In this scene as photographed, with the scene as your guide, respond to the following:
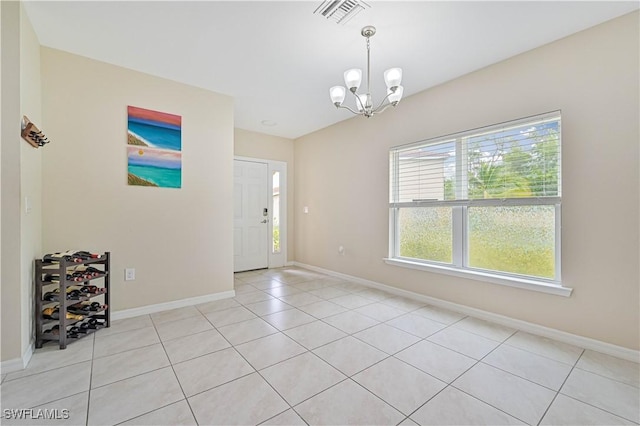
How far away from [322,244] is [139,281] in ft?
9.27

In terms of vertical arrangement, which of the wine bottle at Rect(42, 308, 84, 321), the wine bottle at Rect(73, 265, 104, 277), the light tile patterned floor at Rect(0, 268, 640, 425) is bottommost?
the light tile patterned floor at Rect(0, 268, 640, 425)

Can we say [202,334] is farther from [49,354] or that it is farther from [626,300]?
[626,300]

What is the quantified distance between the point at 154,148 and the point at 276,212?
2722 mm

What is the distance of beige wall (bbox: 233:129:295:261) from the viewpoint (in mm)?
5023

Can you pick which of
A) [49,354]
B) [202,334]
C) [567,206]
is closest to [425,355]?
[567,206]

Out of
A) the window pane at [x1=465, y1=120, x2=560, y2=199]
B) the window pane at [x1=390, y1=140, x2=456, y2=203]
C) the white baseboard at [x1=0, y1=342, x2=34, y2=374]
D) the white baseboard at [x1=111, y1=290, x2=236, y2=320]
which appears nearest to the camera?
the white baseboard at [x1=0, y1=342, x2=34, y2=374]

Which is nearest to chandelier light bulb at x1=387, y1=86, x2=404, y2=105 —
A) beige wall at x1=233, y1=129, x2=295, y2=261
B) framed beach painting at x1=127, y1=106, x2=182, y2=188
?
framed beach painting at x1=127, y1=106, x2=182, y2=188

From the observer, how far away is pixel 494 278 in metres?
2.77

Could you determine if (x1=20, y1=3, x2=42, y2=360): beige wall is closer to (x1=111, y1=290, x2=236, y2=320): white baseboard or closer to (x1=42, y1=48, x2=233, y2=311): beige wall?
(x1=42, y1=48, x2=233, y2=311): beige wall

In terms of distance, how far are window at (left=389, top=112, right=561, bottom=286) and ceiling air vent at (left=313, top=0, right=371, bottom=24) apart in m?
1.75

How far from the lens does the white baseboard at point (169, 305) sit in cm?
289

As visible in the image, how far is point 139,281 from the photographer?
3004 mm

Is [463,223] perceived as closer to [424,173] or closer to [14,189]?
[424,173]

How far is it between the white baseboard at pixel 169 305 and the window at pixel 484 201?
2.28 metres
